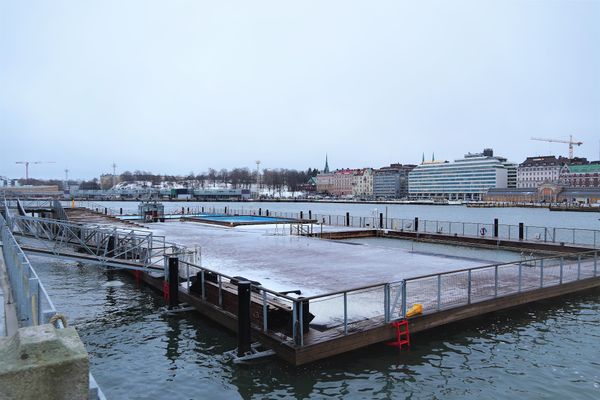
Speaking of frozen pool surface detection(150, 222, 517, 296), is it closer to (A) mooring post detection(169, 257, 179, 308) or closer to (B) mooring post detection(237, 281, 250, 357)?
(A) mooring post detection(169, 257, 179, 308)

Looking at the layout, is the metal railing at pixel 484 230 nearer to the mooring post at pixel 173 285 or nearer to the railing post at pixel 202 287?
the railing post at pixel 202 287

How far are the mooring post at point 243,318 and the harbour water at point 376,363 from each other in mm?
549

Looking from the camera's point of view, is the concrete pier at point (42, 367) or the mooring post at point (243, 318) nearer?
the concrete pier at point (42, 367)

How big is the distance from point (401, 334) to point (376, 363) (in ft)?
4.56

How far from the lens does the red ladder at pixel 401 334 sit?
1305cm

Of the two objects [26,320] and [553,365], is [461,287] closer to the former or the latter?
[553,365]

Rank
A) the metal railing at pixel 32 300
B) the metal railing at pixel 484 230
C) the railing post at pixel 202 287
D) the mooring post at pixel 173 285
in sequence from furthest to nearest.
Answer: the metal railing at pixel 484 230 < the mooring post at pixel 173 285 < the railing post at pixel 202 287 < the metal railing at pixel 32 300

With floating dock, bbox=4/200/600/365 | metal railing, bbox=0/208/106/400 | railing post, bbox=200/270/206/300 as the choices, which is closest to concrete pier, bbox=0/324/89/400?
metal railing, bbox=0/208/106/400

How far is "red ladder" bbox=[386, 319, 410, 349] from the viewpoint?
42.8 feet

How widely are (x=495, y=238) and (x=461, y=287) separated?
2174cm

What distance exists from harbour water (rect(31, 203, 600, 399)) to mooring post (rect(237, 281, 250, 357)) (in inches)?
21.6

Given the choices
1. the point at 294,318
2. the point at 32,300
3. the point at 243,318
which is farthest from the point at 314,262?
the point at 32,300

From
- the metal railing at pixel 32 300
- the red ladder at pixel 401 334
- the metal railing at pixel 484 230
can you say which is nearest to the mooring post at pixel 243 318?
the red ladder at pixel 401 334

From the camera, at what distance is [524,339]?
558 inches
